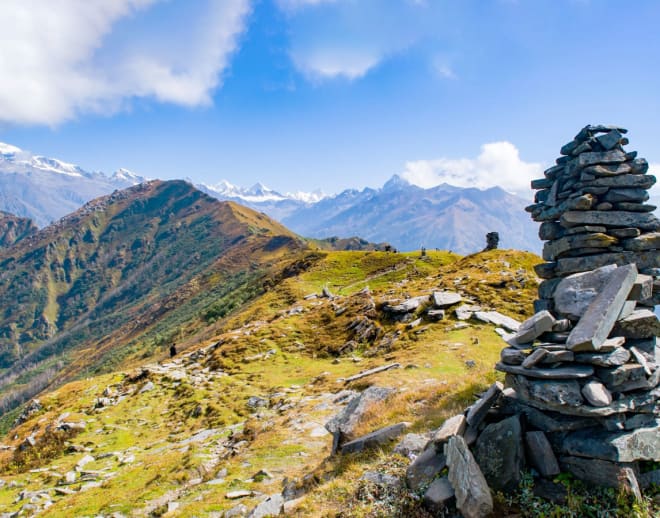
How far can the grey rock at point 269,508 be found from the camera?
1207cm

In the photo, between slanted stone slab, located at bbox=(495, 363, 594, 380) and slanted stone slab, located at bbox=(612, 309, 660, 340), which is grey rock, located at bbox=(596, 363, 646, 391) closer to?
slanted stone slab, located at bbox=(495, 363, 594, 380)

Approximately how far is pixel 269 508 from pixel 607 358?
10.8 m

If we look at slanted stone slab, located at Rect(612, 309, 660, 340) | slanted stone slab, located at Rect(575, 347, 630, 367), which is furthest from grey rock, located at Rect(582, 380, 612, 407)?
slanted stone slab, located at Rect(612, 309, 660, 340)

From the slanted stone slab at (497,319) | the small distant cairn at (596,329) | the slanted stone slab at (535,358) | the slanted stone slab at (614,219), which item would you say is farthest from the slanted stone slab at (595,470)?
the slanted stone slab at (497,319)

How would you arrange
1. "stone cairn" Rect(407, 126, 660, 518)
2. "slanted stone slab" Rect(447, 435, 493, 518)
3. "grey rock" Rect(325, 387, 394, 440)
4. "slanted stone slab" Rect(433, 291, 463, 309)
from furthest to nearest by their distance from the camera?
"slanted stone slab" Rect(433, 291, 463, 309)
"grey rock" Rect(325, 387, 394, 440)
"stone cairn" Rect(407, 126, 660, 518)
"slanted stone slab" Rect(447, 435, 493, 518)

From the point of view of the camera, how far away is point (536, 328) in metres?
11.2

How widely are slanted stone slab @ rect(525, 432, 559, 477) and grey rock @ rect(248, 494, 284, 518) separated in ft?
24.6

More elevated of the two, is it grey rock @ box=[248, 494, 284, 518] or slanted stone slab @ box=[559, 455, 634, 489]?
slanted stone slab @ box=[559, 455, 634, 489]

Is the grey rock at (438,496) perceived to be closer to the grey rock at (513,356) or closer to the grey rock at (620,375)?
the grey rock at (513,356)

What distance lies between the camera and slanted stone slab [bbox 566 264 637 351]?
9727 mm

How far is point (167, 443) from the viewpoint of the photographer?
84.9 ft

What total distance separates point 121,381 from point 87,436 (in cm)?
1222

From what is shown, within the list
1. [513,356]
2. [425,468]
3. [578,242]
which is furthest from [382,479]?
[578,242]

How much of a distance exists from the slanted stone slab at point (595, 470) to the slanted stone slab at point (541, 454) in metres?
0.33
